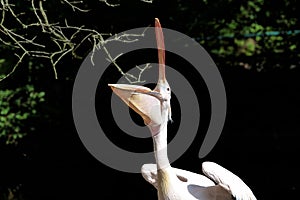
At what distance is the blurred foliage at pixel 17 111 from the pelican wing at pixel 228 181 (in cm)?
285

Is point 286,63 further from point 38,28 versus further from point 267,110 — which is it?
point 38,28

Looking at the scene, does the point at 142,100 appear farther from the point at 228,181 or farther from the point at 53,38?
the point at 53,38

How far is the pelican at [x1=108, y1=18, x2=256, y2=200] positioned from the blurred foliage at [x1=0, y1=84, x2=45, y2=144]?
2632mm

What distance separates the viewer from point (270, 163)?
5.32 metres

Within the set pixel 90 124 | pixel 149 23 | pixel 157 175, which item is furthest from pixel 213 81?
pixel 157 175

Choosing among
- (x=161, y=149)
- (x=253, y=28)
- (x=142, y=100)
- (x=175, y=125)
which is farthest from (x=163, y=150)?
(x=253, y=28)

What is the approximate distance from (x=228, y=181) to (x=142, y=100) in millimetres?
543

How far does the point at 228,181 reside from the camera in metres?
2.75

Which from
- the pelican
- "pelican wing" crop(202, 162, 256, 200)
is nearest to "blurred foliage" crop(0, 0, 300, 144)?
the pelican

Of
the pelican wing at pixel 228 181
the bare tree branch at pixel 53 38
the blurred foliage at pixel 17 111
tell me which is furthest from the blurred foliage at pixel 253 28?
the pelican wing at pixel 228 181

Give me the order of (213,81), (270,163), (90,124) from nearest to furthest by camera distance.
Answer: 1. (90,124)
2. (213,81)
3. (270,163)

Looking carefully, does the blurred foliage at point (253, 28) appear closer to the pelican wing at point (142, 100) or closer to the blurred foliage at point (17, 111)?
the blurred foliage at point (17, 111)

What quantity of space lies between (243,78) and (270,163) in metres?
0.84

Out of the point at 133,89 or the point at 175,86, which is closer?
the point at 133,89
